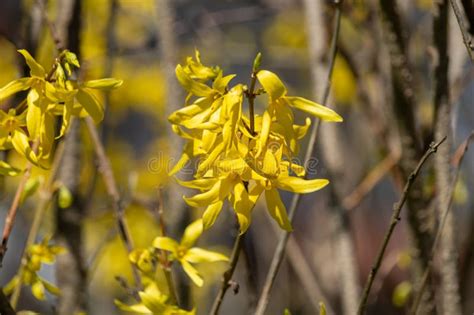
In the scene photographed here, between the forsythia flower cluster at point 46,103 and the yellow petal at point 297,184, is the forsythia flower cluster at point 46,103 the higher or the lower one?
the higher one

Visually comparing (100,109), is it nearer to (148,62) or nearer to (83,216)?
(83,216)

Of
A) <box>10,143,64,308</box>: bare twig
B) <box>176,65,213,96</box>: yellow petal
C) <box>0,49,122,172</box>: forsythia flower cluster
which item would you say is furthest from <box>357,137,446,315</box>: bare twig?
<box>10,143,64,308</box>: bare twig

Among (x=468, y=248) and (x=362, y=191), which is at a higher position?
(x=362, y=191)

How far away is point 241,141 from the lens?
1.14 metres

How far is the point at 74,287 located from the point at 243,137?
3.27 feet

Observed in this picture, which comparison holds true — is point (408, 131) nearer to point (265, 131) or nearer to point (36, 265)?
point (265, 131)

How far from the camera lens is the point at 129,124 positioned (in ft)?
21.1

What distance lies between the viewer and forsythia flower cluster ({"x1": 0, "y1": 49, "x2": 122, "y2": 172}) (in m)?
1.15

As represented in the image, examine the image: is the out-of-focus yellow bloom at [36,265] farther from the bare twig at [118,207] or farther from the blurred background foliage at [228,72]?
the blurred background foliage at [228,72]

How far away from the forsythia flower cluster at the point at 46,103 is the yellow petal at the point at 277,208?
0.28m

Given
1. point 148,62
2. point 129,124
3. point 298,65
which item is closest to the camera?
point 298,65

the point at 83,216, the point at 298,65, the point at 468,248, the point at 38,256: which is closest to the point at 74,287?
the point at 83,216

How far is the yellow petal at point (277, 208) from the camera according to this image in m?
1.16

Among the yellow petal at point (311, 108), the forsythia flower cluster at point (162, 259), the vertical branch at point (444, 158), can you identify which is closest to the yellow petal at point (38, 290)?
the forsythia flower cluster at point (162, 259)
